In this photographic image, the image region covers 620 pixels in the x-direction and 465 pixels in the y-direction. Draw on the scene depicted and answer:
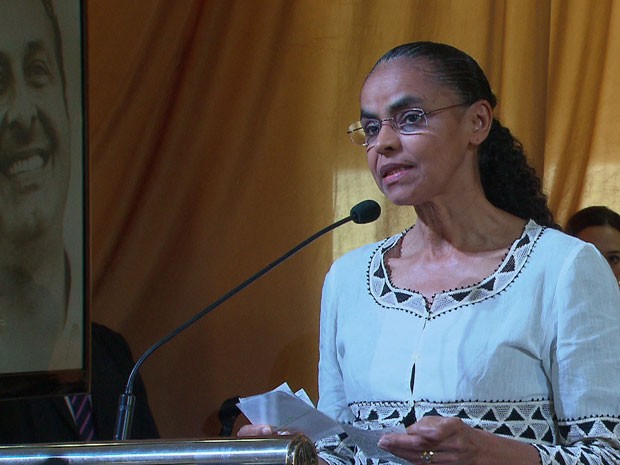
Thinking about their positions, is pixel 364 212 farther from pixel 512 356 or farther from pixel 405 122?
pixel 512 356

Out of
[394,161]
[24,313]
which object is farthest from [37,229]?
[394,161]

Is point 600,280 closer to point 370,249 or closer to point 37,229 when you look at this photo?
point 370,249

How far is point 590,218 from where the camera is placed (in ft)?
8.65

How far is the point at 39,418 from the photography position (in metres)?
1.95

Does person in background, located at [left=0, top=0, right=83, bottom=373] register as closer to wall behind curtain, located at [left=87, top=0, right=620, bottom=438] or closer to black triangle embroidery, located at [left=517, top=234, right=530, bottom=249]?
black triangle embroidery, located at [left=517, top=234, right=530, bottom=249]

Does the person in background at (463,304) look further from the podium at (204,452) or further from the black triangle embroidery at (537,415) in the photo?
the podium at (204,452)

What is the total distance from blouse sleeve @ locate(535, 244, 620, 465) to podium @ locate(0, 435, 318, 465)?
2.47ft

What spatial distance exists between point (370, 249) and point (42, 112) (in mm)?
714

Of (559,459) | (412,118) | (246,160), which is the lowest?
(559,459)

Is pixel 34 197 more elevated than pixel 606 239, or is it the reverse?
pixel 34 197

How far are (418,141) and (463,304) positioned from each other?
9.9 inches

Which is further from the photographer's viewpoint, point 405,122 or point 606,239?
point 606,239

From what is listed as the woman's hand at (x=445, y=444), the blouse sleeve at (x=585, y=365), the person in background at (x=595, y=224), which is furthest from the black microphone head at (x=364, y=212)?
the person in background at (x=595, y=224)

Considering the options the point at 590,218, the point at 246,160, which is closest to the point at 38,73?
the point at 246,160
